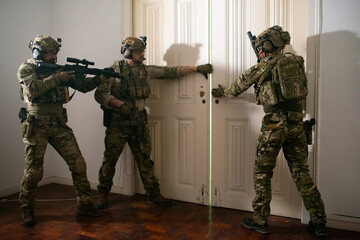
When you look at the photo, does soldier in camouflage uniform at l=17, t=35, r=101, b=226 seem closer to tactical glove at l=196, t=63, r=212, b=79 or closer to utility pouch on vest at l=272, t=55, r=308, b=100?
tactical glove at l=196, t=63, r=212, b=79

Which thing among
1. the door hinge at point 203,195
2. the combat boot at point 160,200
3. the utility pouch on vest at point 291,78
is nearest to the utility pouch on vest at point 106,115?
the combat boot at point 160,200

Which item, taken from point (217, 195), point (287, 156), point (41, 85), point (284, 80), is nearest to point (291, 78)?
point (284, 80)

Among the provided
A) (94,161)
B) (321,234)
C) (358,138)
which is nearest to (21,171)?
(94,161)

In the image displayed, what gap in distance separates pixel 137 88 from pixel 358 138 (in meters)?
1.82

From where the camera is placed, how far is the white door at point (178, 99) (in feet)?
8.64

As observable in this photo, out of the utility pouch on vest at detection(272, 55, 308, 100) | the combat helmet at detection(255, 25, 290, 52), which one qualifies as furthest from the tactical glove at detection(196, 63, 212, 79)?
the utility pouch on vest at detection(272, 55, 308, 100)

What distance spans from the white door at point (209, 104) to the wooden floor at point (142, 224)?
20 cm

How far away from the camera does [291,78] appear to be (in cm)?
193

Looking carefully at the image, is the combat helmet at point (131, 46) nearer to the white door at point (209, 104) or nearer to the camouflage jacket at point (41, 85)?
the white door at point (209, 104)

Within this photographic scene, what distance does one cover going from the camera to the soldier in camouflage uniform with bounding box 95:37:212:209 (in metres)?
2.54

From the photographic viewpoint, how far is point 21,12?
304 cm

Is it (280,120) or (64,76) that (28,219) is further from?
(280,120)

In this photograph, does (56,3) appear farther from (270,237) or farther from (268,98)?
(270,237)

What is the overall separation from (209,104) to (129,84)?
2.48ft
